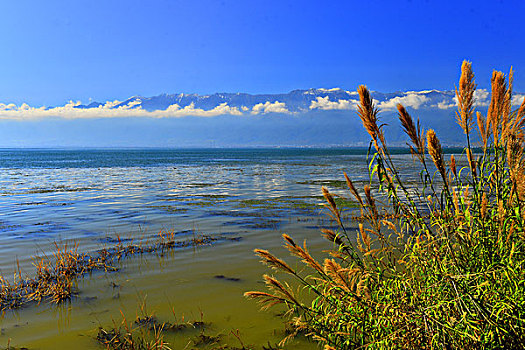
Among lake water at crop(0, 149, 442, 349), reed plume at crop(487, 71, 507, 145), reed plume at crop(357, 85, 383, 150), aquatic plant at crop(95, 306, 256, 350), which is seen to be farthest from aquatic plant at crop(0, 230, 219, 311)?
reed plume at crop(487, 71, 507, 145)

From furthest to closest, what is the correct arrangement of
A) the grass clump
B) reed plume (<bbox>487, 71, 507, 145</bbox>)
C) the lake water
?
the lake water < reed plume (<bbox>487, 71, 507, 145</bbox>) < the grass clump

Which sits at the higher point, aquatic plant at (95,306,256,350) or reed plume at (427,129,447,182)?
reed plume at (427,129,447,182)

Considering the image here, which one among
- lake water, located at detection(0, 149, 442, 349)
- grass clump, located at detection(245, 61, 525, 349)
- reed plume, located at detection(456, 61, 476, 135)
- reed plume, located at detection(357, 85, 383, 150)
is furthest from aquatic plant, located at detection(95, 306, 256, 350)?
reed plume, located at detection(456, 61, 476, 135)

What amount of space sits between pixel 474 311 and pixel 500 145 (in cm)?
163

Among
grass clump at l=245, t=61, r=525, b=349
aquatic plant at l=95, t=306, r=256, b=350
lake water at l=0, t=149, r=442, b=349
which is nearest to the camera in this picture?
grass clump at l=245, t=61, r=525, b=349

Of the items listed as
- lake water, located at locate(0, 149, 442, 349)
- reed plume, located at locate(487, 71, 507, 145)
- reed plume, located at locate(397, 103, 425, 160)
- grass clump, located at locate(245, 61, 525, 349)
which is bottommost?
lake water, located at locate(0, 149, 442, 349)

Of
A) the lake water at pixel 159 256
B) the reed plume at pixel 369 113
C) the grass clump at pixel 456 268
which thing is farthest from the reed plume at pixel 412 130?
the lake water at pixel 159 256

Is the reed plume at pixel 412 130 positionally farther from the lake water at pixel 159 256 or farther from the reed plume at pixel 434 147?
the lake water at pixel 159 256

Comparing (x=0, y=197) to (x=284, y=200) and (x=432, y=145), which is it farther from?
(x=432, y=145)

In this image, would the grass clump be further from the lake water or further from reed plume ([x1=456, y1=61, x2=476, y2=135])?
the lake water

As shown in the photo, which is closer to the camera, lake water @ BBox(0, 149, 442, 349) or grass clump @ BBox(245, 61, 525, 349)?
grass clump @ BBox(245, 61, 525, 349)

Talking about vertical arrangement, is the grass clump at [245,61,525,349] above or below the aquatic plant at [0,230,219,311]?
above

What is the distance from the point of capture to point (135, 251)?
980 cm

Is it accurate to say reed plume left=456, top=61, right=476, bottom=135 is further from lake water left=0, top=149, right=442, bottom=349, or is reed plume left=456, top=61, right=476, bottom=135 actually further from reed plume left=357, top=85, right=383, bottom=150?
lake water left=0, top=149, right=442, bottom=349
